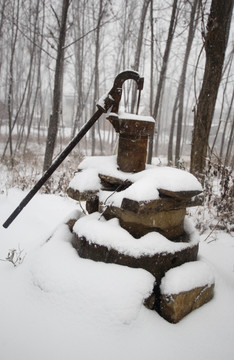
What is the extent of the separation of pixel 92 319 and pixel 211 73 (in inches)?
130

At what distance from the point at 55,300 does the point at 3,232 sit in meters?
1.32

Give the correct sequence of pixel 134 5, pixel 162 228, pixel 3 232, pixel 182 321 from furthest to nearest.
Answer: pixel 134 5
pixel 3 232
pixel 162 228
pixel 182 321

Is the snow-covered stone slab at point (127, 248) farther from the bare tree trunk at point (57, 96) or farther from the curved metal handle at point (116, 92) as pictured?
the bare tree trunk at point (57, 96)

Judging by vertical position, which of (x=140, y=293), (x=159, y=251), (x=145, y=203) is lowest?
(x=140, y=293)

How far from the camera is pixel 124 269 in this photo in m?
1.35

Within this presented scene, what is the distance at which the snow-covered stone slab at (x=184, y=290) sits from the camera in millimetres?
1322

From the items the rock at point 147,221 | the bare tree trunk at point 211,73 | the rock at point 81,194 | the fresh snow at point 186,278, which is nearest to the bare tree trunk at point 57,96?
the bare tree trunk at point 211,73

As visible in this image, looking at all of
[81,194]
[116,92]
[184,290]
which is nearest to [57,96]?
[116,92]

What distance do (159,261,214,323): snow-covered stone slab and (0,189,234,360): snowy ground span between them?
0.05m

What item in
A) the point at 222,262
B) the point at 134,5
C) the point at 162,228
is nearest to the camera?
the point at 162,228

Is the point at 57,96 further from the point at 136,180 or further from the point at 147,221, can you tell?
the point at 147,221

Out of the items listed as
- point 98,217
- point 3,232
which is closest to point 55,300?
point 98,217

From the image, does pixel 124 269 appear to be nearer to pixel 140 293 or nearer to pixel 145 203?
pixel 140 293

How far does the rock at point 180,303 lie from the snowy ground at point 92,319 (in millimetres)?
37
